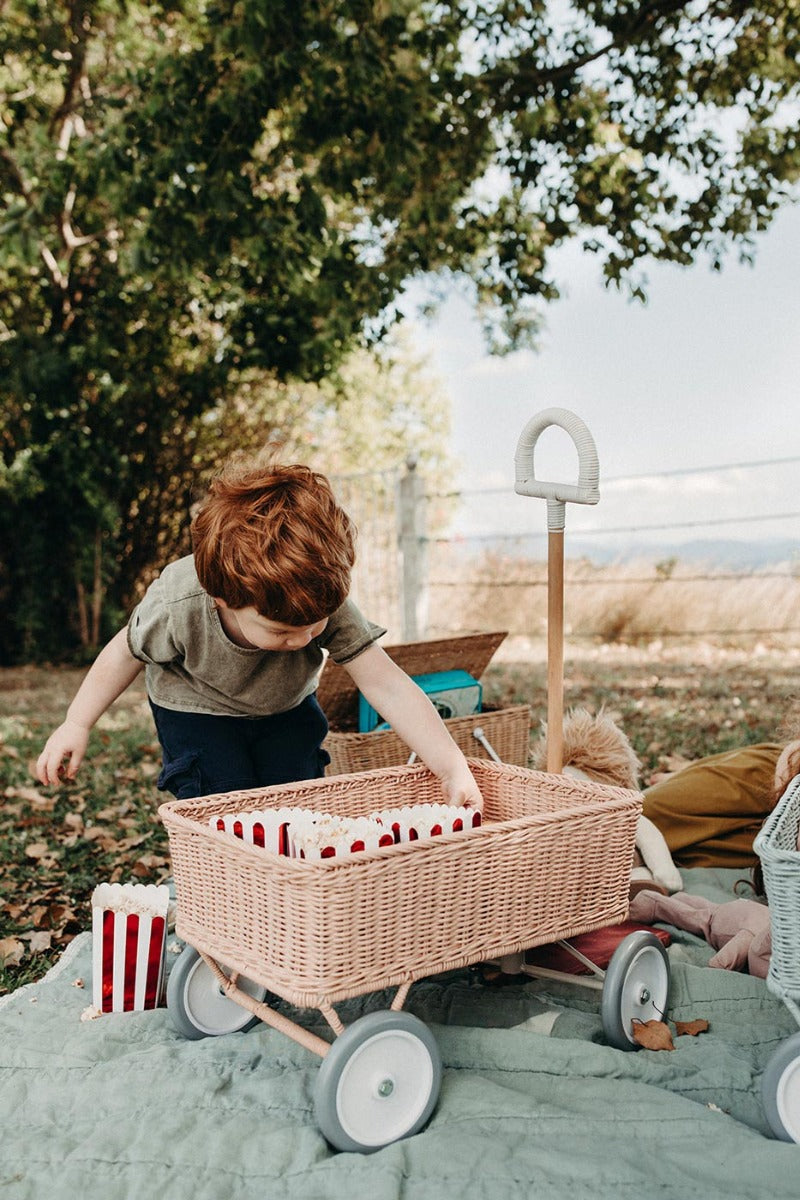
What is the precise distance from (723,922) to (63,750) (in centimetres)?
179

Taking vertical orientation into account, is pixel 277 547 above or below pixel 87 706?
above

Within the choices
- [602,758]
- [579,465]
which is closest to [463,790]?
[579,465]

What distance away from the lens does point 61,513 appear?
10391 millimetres

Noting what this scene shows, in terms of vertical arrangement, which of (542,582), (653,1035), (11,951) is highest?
(542,582)

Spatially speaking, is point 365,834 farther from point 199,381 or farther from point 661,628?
point 199,381

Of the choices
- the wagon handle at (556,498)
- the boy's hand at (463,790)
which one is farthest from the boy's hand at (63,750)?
the wagon handle at (556,498)

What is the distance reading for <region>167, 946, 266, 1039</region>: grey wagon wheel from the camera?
2373 millimetres

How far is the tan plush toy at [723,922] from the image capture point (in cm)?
272

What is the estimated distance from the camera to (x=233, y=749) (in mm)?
2748

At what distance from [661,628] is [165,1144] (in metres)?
8.31

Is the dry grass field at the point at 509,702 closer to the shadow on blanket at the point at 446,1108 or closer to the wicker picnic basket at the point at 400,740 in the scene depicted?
the wicker picnic basket at the point at 400,740

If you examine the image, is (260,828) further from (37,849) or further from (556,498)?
(37,849)

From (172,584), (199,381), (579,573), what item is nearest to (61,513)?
(199,381)

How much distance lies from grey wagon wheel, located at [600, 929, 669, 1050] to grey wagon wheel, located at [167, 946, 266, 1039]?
0.77m
